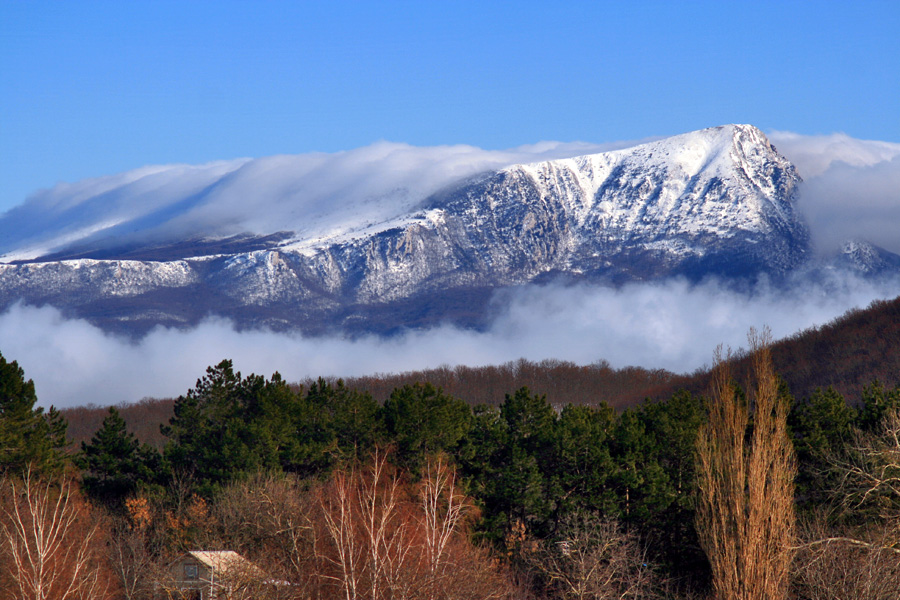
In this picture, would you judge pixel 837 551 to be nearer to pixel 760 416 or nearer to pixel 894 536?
pixel 894 536

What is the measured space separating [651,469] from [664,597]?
8140 mm

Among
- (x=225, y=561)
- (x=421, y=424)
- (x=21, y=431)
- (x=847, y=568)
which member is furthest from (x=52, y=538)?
(x=847, y=568)

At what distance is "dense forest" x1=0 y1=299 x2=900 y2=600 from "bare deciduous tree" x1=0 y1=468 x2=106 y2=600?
26 cm

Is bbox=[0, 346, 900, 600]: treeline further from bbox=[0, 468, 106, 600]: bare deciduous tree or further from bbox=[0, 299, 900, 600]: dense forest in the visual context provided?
bbox=[0, 468, 106, 600]: bare deciduous tree

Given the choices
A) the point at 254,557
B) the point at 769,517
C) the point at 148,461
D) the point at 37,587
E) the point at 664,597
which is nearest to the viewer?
the point at 37,587

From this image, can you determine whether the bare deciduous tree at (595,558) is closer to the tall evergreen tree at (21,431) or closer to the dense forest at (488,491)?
the dense forest at (488,491)

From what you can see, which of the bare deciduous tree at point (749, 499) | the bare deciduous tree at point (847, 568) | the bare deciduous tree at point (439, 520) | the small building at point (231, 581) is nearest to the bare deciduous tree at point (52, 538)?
the small building at point (231, 581)

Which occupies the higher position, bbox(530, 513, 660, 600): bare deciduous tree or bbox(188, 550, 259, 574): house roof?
bbox(188, 550, 259, 574): house roof

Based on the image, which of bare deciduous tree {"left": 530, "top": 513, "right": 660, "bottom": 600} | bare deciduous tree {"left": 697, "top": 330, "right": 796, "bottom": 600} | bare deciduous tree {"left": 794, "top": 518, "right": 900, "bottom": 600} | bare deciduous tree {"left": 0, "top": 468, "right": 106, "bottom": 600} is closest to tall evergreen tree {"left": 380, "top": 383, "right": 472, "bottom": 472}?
bare deciduous tree {"left": 530, "top": 513, "right": 660, "bottom": 600}

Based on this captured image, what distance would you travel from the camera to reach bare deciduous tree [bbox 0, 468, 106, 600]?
34169 mm

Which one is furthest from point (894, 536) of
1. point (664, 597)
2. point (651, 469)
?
point (651, 469)

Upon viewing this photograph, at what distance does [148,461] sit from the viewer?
6475 cm

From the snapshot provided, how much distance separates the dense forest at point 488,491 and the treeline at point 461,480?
0.18 meters

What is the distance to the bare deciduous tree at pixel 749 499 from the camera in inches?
1340
